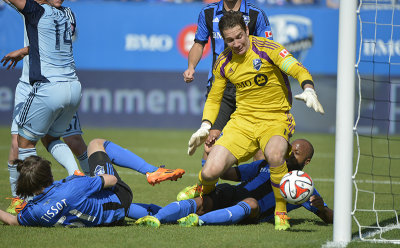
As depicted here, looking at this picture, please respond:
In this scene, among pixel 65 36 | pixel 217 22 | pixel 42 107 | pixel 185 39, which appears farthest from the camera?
pixel 185 39

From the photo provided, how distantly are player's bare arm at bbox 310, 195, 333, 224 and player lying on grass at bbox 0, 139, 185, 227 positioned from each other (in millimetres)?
1173

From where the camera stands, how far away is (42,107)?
561 centimetres

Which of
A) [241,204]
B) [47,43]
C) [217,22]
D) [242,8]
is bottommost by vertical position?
[241,204]

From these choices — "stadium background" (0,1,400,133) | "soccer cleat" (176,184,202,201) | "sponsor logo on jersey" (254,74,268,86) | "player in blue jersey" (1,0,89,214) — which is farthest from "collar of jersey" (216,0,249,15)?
"stadium background" (0,1,400,133)

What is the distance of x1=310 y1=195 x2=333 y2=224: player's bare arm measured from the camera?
501 centimetres

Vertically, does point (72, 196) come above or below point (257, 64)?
below

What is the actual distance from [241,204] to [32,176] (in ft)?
5.80

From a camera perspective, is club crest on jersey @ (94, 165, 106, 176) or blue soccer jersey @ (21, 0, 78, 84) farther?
blue soccer jersey @ (21, 0, 78, 84)

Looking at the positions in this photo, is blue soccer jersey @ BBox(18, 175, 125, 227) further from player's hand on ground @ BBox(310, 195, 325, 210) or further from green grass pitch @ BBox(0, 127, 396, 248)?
player's hand on ground @ BBox(310, 195, 325, 210)

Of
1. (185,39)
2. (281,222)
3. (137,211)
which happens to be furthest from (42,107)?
(185,39)

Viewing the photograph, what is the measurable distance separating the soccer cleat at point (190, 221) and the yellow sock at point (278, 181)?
2.20ft

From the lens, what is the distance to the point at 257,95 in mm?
5398

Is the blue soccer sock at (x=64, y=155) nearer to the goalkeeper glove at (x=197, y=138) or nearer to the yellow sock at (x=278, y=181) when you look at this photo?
the goalkeeper glove at (x=197, y=138)

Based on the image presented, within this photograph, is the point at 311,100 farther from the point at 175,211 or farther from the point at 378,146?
the point at 378,146
